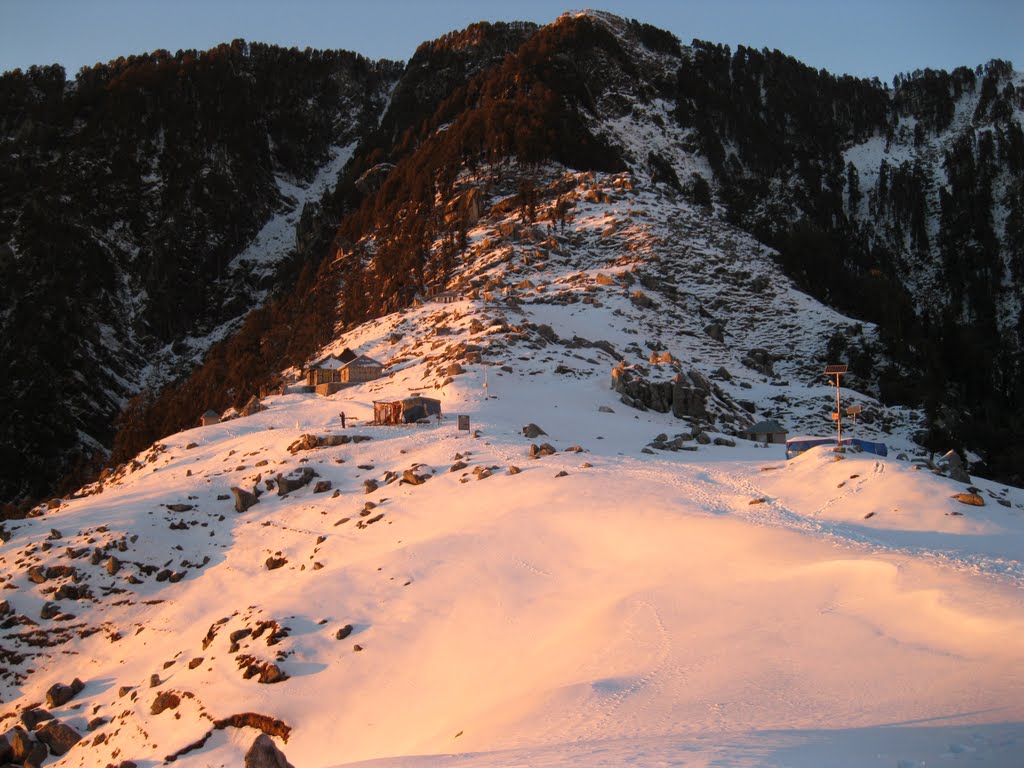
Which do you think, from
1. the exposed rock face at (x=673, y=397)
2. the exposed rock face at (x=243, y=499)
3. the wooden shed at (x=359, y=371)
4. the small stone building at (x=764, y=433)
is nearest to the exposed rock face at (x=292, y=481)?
the exposed rock face at (x=243, y=499)

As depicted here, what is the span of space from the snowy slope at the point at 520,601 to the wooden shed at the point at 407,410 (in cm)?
86

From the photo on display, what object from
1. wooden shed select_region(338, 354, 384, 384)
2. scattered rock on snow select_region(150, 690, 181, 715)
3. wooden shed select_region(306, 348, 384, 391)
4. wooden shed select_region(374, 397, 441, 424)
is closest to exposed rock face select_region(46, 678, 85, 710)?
scattered rock on snow select_region(150, 690, 181, 715)

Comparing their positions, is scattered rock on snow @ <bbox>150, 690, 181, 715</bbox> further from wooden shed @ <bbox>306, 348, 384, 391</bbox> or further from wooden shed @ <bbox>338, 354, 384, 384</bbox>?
wooden shed @ <bbox>338, 354, 384, 384</bbox>

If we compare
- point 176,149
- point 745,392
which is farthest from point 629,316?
point 176,149

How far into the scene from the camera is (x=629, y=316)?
177 feet

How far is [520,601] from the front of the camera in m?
16.1

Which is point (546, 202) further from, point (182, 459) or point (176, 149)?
point (176, 149)

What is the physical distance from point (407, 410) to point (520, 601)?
62.3 ft

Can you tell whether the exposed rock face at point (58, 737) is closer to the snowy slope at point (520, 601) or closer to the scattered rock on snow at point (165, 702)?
the snowy slope at point (520, 601)

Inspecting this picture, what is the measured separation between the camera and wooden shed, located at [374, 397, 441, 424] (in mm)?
34219

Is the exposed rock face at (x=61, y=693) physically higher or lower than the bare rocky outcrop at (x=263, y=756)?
lower

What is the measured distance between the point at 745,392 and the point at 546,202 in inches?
1267

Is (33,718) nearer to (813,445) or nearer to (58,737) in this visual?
(58,737)

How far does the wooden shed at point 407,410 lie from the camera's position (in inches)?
1347
